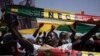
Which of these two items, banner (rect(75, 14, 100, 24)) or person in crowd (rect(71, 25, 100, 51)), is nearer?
person in crowd (rect(71, 25, 100, 51))

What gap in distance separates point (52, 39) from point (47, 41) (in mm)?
56

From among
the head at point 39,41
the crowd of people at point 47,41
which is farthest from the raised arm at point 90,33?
the head at point 39,41

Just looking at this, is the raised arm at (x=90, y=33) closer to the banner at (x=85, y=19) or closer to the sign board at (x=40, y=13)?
the banner at (x=85, y=19)

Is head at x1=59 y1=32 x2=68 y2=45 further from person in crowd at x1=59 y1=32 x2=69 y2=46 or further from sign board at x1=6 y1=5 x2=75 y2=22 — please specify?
sign board at x1=6 y1=5 x2=75 y2=22

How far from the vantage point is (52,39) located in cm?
249

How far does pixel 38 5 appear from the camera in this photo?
2.51 m

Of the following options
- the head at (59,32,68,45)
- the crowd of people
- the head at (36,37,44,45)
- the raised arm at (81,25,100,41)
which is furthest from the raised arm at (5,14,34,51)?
the raised arm at (81,25,100,41)

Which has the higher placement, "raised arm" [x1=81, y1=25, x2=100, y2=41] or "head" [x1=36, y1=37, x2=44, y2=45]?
"raised arm" [x1=81, y1=25, x2=100, y2=41]

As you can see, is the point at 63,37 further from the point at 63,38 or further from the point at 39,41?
the point at 39,41

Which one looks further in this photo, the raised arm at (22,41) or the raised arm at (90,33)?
the raised arm at (90,33)

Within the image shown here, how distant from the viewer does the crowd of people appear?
2330 millimetres

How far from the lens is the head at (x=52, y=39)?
2463 mm

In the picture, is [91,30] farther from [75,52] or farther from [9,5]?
[9,5]

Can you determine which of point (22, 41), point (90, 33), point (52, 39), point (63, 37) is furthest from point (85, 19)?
point (22, 41)
